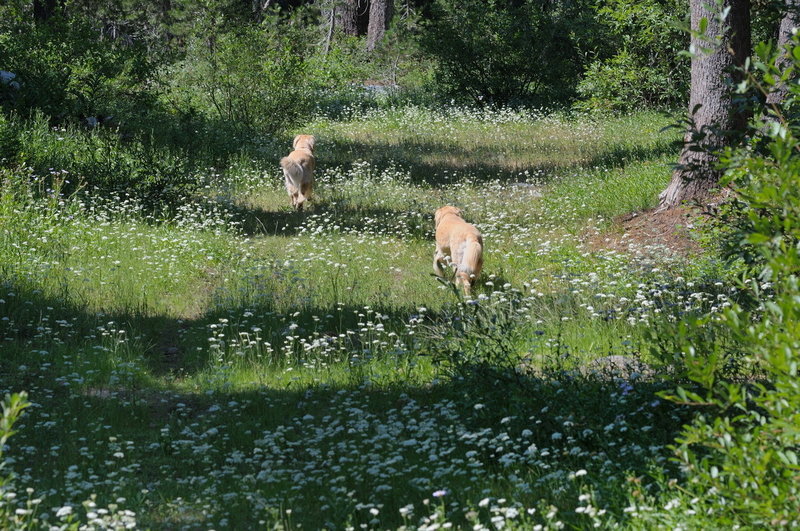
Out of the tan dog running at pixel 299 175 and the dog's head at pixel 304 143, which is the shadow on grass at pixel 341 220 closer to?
the tan dog running at pixel 299 175

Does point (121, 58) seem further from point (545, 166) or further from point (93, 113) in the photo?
point (545, 166)

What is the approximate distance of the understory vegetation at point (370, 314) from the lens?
4289mm

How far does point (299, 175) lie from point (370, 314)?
5.47 m

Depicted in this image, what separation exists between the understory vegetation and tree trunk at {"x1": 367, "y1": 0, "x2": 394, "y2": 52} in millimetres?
11569

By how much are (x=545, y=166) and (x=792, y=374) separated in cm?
1513

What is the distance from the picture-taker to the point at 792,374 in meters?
3.29

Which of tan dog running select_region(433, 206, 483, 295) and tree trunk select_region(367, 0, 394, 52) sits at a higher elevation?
tree trunk select_region(367, 0, 394, 52)

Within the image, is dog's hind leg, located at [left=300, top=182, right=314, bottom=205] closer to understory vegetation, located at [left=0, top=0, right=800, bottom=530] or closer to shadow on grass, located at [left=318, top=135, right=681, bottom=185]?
understory vegetation, located at [left=0, top=0, right=800, bottom=530]

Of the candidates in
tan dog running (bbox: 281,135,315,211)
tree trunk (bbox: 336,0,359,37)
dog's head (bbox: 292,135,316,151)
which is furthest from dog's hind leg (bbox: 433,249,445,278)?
tree trunk (bbox: 336,0,359,37)

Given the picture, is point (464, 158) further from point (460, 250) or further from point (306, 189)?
point (460, 250)

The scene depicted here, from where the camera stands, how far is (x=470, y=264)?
9.66 m

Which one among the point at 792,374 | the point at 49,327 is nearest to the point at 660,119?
the point at 49,327

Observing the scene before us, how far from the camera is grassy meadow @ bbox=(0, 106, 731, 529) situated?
4.99 metres

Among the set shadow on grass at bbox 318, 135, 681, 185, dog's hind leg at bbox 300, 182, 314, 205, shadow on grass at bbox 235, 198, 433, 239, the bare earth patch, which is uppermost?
dog's hind leg at bbox 300, 182, 314, 205
